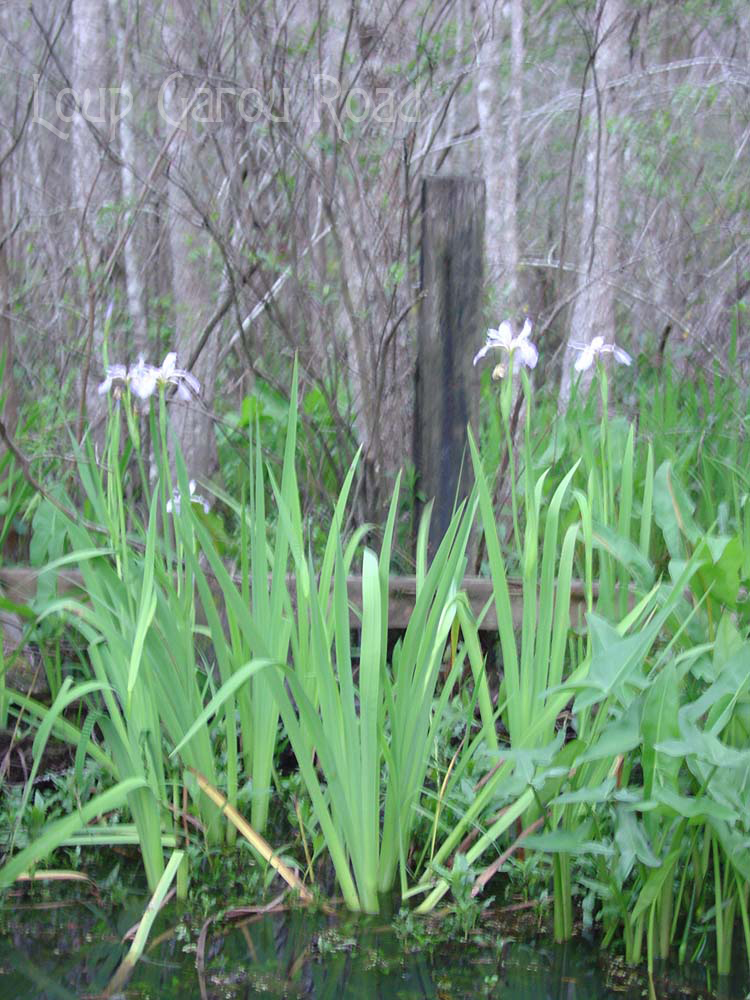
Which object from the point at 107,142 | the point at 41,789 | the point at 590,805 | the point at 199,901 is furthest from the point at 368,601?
the point at 107,142

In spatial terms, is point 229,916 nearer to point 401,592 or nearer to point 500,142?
point 401,592

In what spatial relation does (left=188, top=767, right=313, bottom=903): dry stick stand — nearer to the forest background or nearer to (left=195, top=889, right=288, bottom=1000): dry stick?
(left=195, top=889, right=288, bottom=1000): dry stick

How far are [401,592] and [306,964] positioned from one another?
3.49ft

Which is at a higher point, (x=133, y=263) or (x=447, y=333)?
(x=133, y=263)

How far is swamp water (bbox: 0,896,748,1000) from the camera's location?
1630 millimetres

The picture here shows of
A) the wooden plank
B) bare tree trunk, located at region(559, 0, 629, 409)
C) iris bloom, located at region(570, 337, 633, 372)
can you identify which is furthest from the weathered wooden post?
bare tree trunk, located at region(559, 0, 629, 409)

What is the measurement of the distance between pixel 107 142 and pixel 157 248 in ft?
3.45

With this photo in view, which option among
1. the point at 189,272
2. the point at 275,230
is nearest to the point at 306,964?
the point at 275,230

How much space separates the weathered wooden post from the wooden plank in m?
0.32

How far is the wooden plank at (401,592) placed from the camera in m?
2.51

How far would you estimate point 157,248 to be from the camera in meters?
4.35

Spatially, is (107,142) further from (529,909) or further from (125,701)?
(529,909)

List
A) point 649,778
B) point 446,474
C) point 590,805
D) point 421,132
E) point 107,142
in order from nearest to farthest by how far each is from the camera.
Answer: point 649,778 → point 590,805 → point 446,474 → point 107,142 → point 421,132

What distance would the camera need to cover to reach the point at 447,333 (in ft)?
9.38
